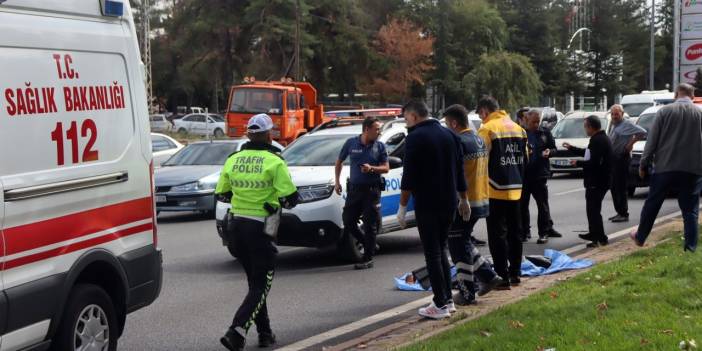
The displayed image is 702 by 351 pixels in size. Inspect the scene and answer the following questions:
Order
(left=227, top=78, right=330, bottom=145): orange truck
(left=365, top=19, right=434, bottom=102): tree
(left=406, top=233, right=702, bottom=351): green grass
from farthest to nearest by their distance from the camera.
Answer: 1. (left=365, top=19, right=434, bottom=102): tree
2. (left=227, top=78, right=330, bottom=145): orange truck
3. (left=406, top=233, right=702, bottom=351): green grass

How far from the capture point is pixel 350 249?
467 inches

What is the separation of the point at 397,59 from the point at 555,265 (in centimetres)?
5625

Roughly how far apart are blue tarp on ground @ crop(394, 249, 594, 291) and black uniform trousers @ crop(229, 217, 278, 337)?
2977mm

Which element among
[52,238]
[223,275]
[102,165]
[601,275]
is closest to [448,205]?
[601,275]

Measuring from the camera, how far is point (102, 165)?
21.6 feet

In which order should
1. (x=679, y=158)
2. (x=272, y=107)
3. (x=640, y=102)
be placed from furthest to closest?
1. (x=640, y=102)
2. (x=272, y=107)
3. (x=679, y=158)

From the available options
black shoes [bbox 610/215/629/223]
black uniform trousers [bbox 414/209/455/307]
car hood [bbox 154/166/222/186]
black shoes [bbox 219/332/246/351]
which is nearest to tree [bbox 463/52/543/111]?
car hood [bbox 154/166/222/186]

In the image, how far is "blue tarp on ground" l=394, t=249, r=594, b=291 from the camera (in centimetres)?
1025

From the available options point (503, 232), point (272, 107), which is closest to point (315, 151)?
point (503, 232)

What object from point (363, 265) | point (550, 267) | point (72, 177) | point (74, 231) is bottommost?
point (363, 265)

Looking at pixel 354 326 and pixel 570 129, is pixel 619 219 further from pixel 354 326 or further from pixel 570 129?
pixel 570 129

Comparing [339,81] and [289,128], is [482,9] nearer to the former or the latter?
[339,81]

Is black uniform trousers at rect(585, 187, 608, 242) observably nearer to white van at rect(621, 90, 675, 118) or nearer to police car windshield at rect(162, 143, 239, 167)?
police car windshield at rect(162, 143, 239, 167)

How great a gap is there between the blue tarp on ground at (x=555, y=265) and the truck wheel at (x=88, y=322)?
5.06 metres
